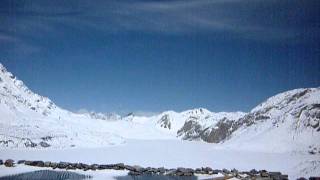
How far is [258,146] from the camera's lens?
3824 inches

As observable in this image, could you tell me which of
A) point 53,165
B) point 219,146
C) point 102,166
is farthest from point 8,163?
point 219,146

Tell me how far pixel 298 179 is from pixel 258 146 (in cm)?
4325

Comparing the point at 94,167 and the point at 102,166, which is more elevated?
the point at 102,166

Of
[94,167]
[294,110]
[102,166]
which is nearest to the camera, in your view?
[94,167]

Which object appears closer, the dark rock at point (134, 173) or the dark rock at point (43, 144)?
the dark rock at point (134, 173)

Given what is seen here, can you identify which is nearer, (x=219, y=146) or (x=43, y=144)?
(x=43, y=144)

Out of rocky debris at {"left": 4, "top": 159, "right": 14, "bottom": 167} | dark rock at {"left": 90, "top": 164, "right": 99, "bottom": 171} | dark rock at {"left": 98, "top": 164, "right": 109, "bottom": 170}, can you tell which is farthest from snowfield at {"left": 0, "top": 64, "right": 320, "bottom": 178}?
dark rock at {"left": 98, "top": 164, "right": 109, "bottom": 170}

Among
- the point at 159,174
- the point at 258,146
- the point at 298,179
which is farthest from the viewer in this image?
the point at 258,146

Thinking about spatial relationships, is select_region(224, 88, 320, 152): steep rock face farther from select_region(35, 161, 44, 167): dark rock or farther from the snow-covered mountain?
select_region(35, 161, 44, 167): dark rock

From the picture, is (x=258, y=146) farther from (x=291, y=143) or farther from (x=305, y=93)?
(x=305, y=93)

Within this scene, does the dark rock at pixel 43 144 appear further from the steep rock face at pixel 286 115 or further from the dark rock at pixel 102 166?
the steep rock face at pixel 286 115

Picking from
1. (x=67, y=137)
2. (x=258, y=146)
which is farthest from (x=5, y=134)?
(x=258, y=146)

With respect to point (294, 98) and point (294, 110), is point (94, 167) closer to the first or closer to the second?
point (294, 110)

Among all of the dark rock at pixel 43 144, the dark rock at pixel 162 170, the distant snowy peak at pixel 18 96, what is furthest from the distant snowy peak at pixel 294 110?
the distant snowy peak at pixel 18 96
